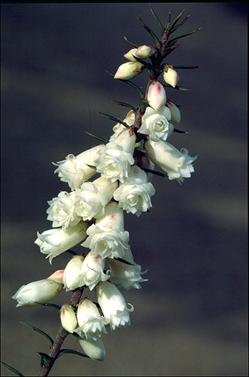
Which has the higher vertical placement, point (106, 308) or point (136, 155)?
point (136, 155)

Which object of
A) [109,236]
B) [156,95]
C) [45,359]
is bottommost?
[45,359]

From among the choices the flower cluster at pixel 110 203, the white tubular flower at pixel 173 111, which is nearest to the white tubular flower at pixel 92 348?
the flower cluster at pixel 110 203

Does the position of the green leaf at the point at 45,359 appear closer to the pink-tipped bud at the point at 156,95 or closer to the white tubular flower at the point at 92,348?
the white tubular flower at the point at 92,348

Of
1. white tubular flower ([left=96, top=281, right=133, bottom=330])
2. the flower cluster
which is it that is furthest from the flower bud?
white tubular flower ([left=96, top=281, right=133, bottom=330])

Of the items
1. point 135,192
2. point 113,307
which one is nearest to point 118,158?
point 135,192

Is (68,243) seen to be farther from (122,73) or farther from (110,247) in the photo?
(122,73)

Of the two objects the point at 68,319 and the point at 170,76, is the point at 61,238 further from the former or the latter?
the point at 170,76

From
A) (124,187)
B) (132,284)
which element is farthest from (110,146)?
(132,284)
